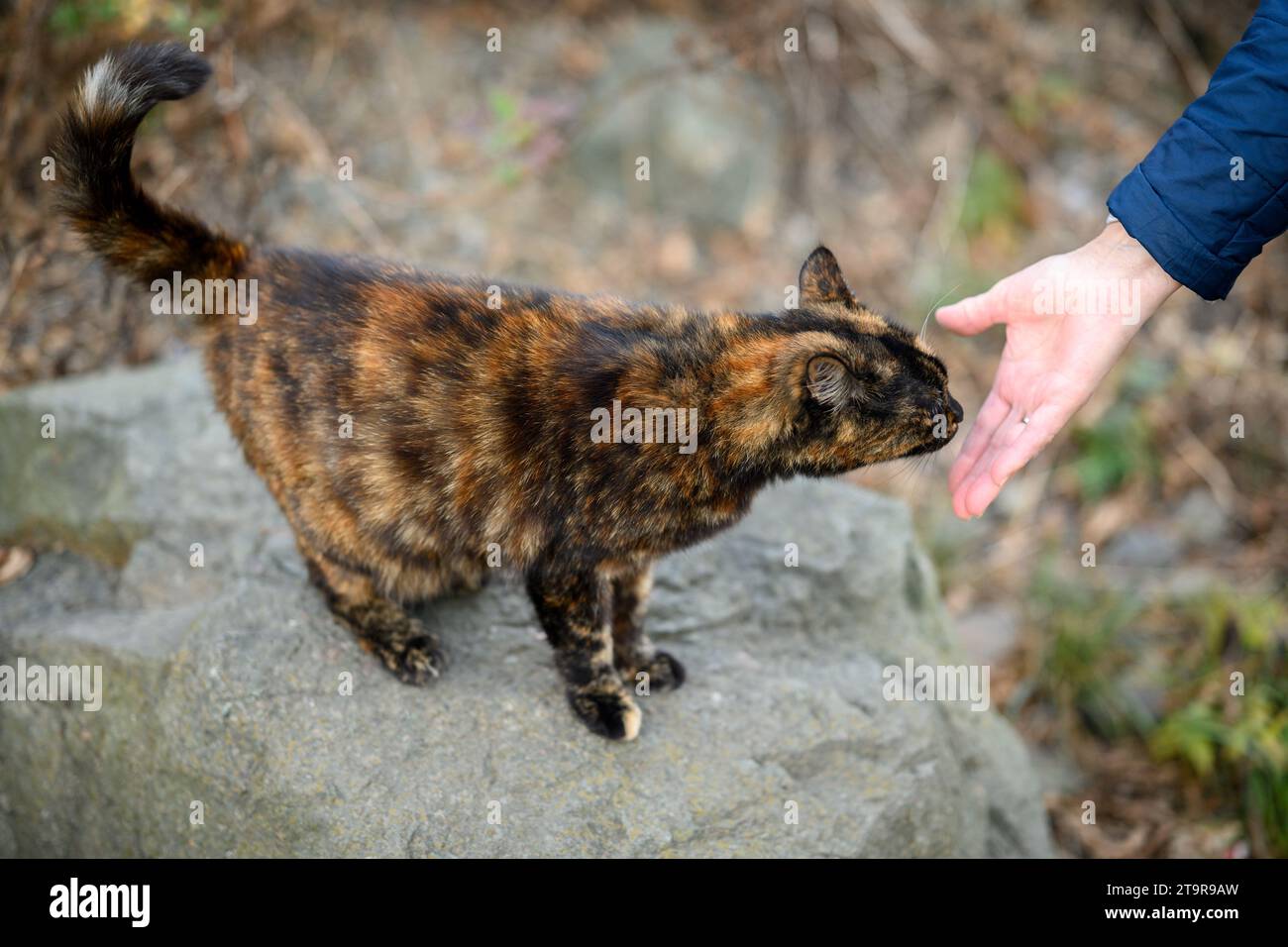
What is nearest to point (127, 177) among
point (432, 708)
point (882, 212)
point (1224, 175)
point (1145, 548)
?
point (432, 708)

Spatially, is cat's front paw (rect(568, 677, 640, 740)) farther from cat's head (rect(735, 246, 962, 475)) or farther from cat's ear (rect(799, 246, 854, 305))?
cat's ear (rect(799, 246, 854, 305))

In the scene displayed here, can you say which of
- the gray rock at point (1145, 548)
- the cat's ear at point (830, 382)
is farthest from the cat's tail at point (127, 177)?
the gray rock at point (1145, 548)

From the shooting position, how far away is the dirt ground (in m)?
5.40

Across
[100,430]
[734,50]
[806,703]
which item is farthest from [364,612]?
[734,50]

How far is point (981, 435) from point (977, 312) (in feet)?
1.41

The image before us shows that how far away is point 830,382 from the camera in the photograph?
302 cm

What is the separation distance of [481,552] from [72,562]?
6.58 ft

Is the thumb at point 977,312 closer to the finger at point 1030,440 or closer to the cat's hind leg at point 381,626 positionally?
the finger at point 1030,440

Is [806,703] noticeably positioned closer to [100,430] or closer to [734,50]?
[100,430]

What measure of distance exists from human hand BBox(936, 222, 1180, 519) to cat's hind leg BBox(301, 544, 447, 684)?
6.07 ft

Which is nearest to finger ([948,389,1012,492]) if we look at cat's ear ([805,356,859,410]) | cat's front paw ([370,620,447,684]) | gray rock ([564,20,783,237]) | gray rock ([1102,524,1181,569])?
cat's ear ([805,356,859,410])

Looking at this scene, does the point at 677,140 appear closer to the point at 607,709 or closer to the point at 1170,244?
the point at 1170,244

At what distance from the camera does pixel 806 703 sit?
367 centimetres

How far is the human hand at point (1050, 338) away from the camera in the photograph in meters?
3.39
